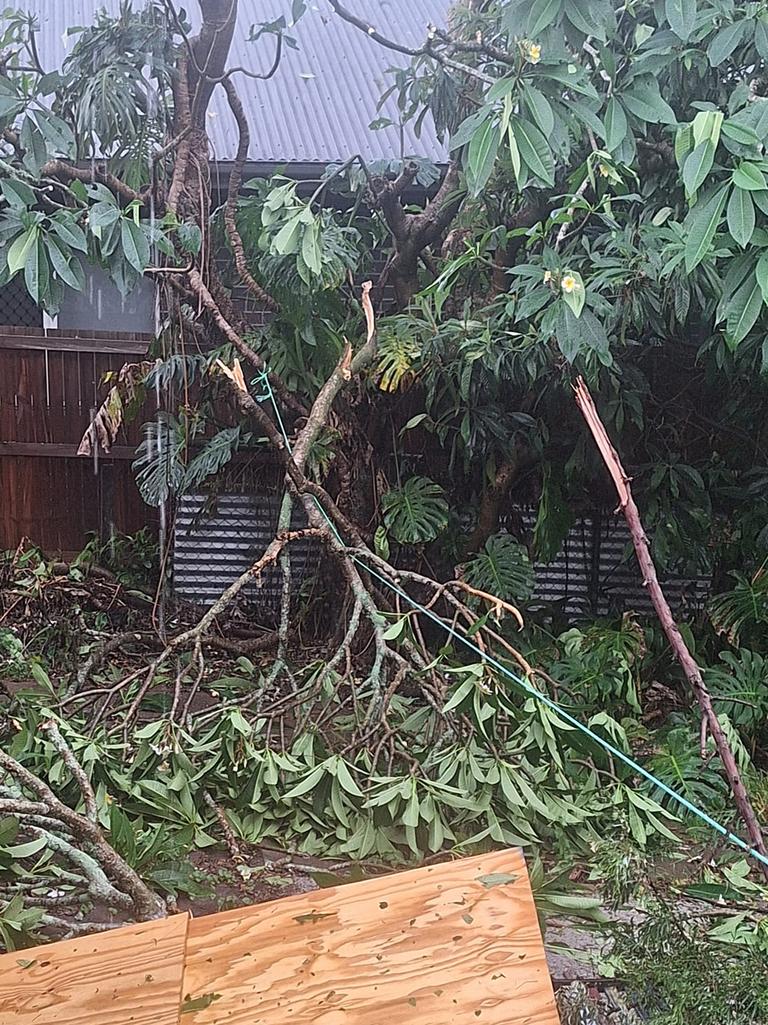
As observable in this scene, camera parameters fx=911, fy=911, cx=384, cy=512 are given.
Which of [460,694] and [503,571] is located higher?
[460,694]

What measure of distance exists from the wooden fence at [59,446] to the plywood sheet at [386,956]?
406cm

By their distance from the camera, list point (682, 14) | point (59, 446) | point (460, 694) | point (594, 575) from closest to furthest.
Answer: point (682, 14) < point (460, 694) < point (594, 575) < point (59, 446)

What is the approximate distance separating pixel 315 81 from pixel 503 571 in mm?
3081

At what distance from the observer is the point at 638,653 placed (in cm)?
402

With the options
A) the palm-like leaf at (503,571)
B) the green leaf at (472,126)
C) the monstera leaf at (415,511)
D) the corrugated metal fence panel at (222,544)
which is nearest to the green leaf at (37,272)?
the green leaf at (472,126)

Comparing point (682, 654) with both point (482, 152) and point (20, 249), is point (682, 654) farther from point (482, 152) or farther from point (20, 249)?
point (20, 249)

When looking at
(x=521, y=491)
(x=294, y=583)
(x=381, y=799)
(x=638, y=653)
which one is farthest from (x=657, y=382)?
(x=381, y=799)

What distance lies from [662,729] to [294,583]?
2113mm

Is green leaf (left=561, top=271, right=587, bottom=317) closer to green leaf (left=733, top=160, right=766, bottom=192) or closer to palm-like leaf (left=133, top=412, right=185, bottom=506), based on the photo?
green leaf (left=733, top=160, right=766, bottom=192)

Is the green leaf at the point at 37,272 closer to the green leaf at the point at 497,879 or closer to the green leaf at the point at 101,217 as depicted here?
the green leaf at the point at 101,217

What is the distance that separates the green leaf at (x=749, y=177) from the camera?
225cm

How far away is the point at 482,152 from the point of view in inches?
98.4

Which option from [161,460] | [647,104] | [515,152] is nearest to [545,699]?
[515,152]

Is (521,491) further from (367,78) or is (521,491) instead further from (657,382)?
(367,78)
